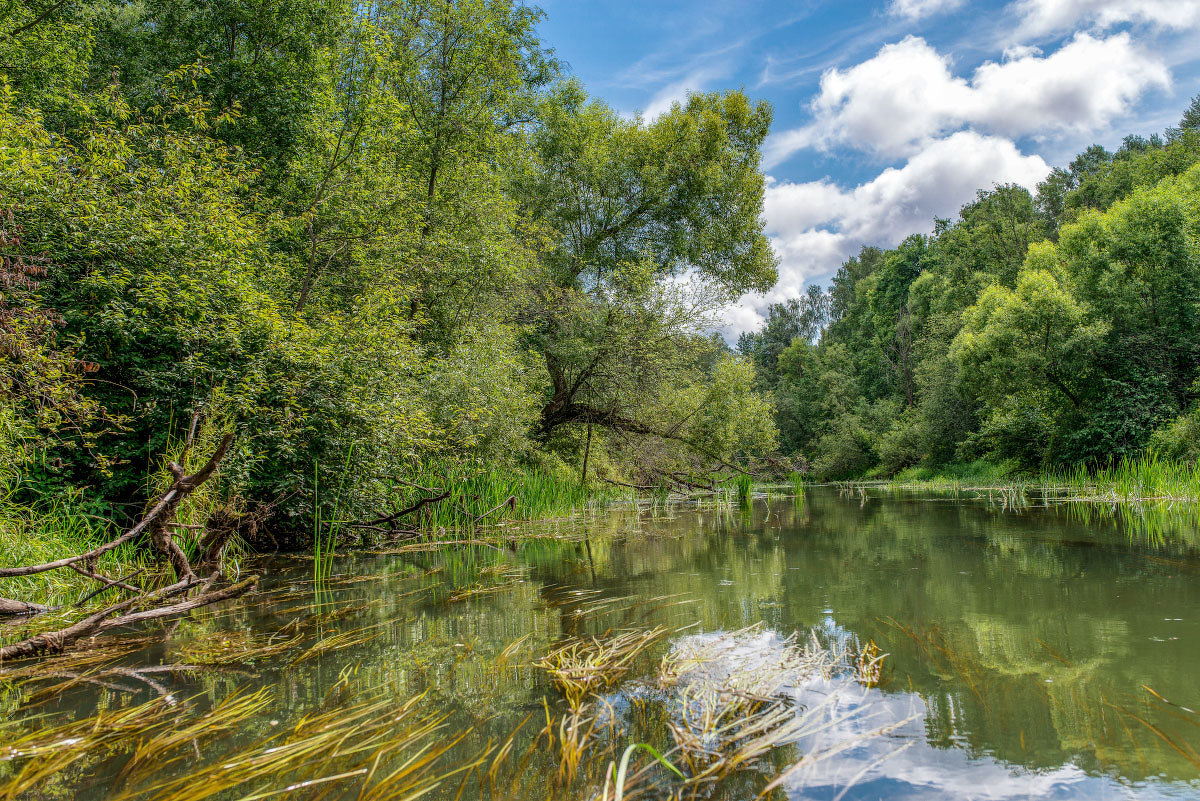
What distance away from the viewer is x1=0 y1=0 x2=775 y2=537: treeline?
653 centimetres

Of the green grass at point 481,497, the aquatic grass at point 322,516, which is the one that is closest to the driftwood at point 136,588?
the aquatic grass at point 322,516

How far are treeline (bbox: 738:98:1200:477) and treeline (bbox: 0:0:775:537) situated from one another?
10.8 metres

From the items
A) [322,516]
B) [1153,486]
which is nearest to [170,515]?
[322,516]

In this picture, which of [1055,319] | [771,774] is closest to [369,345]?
[771,774]

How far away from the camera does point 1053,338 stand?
2097 cm

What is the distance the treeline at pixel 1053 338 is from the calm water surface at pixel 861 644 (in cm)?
1575

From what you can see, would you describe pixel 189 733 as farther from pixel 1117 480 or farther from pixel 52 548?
pixel 1117 480

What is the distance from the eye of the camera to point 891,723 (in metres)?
2.21

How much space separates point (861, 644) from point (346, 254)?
12.6 m

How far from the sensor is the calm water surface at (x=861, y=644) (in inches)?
75.2

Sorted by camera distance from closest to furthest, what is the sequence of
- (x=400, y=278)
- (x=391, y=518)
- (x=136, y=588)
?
(x=136, y=588)
(x=391, y=518)
(x=400, y=278)

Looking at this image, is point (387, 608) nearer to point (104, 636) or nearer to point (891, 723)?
point (104, 636)

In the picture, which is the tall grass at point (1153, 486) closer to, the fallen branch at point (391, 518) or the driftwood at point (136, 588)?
the fallen branch at point (391, 518)

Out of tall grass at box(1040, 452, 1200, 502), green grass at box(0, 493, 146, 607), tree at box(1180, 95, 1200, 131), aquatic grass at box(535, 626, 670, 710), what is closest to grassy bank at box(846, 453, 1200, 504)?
tall grass at box(1040, 452, 1200, 502)
